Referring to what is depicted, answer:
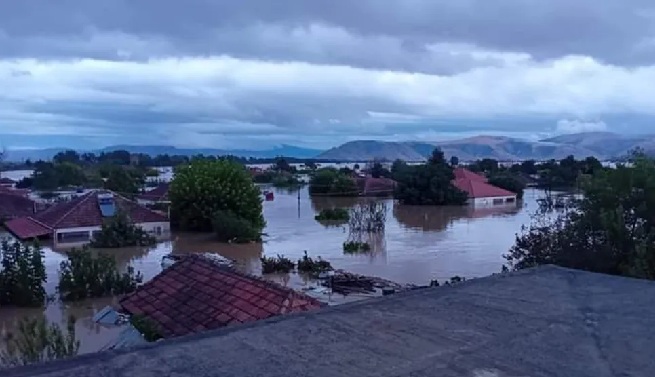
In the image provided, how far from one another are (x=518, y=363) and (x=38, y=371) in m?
1.68

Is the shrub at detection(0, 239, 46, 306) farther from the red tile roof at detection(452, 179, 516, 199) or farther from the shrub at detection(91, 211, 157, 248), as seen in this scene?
the red tile roof at detection(452, 179, 516, 199)

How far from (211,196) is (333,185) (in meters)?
19.6

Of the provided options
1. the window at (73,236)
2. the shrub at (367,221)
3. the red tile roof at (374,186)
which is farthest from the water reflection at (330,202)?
the window at (73,236)

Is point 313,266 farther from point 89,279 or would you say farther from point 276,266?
point 89,279

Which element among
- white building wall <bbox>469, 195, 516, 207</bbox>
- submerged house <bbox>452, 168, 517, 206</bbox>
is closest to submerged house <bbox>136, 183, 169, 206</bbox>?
submerged house <bbox>452, 168, 517, 206</bbox>

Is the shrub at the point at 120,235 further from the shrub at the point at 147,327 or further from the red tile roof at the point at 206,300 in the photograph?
the shrub at the point at 147,327

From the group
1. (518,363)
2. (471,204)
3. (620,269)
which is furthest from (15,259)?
Answer: (471,204)

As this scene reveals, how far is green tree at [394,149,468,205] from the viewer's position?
38.2m

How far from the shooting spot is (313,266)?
19094mm

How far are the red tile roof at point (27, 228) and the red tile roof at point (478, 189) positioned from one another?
72.8ft

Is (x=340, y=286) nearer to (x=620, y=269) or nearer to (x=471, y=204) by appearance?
(x=620, y=269)

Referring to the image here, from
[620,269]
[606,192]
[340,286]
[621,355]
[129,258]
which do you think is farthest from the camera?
[129,258]

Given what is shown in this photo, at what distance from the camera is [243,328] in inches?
123

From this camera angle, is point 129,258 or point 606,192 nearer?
point 606,192
